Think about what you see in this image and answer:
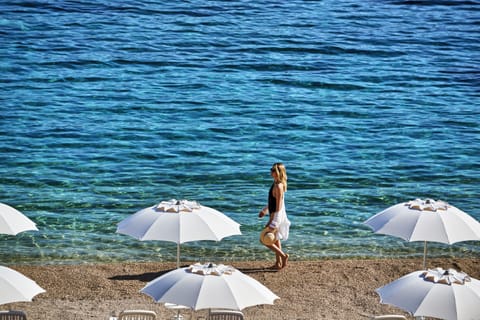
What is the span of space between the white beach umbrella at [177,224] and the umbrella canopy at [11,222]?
1387 mm

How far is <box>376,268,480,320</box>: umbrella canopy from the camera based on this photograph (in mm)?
11406

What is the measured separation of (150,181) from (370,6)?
912 inches

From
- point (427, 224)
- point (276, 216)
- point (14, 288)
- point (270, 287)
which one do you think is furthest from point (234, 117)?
point (14, 288)

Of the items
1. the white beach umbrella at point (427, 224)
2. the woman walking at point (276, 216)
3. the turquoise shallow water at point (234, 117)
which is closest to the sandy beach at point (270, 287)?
the woman walking at point (276, 216)

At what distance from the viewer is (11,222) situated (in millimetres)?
14375

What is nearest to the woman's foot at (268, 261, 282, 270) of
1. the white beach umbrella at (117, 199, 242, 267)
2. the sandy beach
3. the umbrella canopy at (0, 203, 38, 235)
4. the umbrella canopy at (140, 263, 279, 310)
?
the sandy beach

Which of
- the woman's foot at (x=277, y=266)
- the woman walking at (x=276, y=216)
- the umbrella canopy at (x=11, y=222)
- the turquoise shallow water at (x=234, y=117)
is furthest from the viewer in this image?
the turquoise shallow water at (x=234, y=117)

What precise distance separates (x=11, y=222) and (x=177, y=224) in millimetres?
2371

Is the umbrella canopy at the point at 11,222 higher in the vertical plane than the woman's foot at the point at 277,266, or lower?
higher

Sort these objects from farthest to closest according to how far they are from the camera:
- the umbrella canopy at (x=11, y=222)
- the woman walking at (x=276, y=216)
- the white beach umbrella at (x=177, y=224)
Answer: the woman walking at (x=276, y=216)
the umbrella canopy at (x=11, y=222)
the white beach umbrella at (x=177, y=224)

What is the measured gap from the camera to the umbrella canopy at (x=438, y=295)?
11.4 metres

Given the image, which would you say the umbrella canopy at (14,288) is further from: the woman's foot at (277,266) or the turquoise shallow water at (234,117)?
the turquoise shallow water at (234,117)

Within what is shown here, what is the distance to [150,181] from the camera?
2502 centimetres

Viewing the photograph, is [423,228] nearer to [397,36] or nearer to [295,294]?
[295,294]
